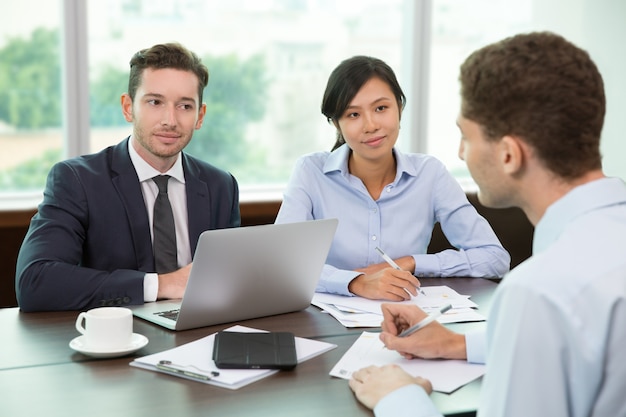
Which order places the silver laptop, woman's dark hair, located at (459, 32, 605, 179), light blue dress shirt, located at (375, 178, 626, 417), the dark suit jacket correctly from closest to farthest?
light blue dress shirt, located at (375, 178, 626, 417), woman's dark hair, located at (459, 32, 605, 179), the silver laptop, the dark suit jacket

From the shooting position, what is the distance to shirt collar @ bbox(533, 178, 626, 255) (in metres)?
1.11

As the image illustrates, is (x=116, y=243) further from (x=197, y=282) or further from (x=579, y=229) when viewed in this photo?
(x=579, y=229)

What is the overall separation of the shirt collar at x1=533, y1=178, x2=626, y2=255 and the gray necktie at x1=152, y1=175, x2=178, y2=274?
1391 millimetres

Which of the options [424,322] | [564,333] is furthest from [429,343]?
[564,333]

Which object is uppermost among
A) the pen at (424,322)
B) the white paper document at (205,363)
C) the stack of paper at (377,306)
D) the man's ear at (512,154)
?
the man's ear at (512,154)

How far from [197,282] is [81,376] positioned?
0.33 metres

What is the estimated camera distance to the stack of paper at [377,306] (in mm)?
1854

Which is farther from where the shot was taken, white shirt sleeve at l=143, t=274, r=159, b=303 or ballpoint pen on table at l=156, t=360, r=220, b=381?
white shirt sleeve at l=143, t=274, r=159, b=303

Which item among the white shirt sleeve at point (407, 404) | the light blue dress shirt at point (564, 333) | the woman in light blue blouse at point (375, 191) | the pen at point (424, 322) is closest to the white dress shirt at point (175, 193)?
the woman in light blue blouse at point (375, 191)

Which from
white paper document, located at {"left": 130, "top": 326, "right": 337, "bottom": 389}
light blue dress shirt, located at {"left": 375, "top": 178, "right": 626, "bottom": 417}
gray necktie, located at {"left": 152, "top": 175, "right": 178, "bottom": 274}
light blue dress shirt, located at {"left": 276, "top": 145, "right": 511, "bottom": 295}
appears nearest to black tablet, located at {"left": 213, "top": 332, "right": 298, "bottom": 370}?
white paper document, located at {"left": 130, "top": 326, "right": 337, "bottom": 389}

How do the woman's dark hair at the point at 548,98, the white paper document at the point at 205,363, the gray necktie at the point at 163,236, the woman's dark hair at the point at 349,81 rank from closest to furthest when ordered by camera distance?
1. the woman's dark hair at the point at 548,98
2. the white paper document at the point at 205,363
3. the gray necktie at the point at 163,236
4. the woman's dark hair at the point at 349,81

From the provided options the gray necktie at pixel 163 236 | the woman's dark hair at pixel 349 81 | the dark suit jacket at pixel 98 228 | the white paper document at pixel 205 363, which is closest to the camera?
the white paper document at pixel 205 363

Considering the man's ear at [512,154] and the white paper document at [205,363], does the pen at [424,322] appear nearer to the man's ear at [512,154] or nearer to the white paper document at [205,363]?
the white paper document at [205,363]

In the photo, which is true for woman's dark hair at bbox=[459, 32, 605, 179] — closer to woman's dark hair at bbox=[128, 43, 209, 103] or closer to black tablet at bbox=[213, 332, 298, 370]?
black tablet at bbox=[213, 332, 298, 370]
